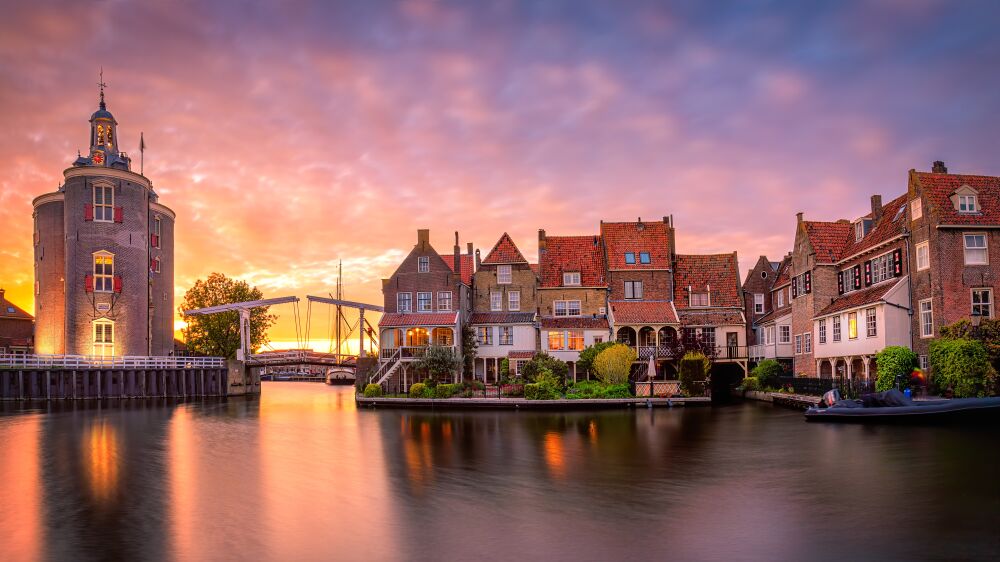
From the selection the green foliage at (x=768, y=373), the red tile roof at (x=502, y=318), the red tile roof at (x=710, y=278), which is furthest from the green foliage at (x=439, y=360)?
the green foliage at (x=768, y=373)

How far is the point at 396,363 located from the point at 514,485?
106 ft

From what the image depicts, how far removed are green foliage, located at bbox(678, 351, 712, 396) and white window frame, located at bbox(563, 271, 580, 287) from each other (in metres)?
13.0

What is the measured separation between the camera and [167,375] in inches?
2653

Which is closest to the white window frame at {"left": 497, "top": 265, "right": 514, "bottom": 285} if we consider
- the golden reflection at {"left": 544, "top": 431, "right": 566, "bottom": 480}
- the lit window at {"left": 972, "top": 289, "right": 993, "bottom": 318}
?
the golden reflection at {"left": 544, "top": 431, "right": 566, "bottom": 480}

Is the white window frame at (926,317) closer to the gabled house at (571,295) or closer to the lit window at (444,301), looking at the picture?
the gabled house at (571,295)

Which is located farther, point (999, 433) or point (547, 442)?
point (547, 442)

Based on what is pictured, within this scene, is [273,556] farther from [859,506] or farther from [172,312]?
[172,312]

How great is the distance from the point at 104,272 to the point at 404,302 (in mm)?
28914

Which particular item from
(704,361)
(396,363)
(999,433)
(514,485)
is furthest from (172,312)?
(999,433)

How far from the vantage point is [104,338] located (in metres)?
65.5

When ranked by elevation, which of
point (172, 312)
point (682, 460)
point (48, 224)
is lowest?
point (682, 460)

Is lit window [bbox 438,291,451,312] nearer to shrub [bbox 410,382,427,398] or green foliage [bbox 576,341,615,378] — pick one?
shrub [bbox 410,382,427,398]

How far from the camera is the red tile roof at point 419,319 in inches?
2180

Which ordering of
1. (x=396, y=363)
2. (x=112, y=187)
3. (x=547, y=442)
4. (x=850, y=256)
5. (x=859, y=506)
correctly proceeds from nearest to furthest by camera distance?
(x=859, y=506), (x=547, y=442), (x=850, y=256), (x=396, y=363), (x=112, y=187)
